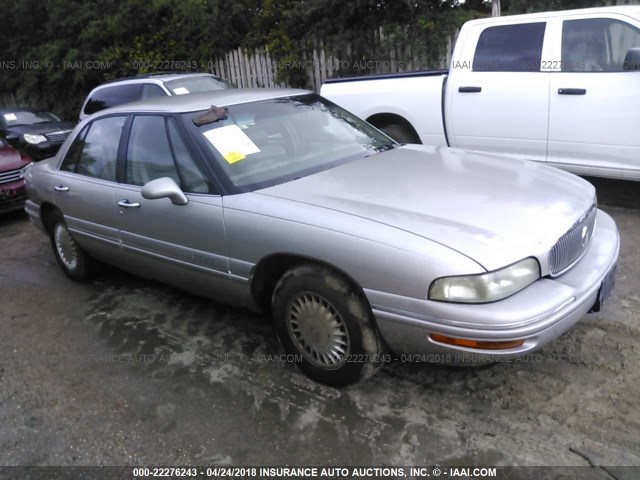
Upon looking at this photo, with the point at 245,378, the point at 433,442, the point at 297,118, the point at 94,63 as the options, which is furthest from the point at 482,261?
the point at 94,63

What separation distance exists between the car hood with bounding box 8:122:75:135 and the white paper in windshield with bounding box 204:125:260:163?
29.4 feet

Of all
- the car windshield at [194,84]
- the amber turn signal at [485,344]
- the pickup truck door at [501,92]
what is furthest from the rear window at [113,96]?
the amber turn signal at [485,344]

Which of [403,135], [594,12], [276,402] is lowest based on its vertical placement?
[276,402]

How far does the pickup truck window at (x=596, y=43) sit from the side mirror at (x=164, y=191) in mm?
4074

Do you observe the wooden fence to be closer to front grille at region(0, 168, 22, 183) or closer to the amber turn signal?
front grille at region(0, 168, 22, 183)

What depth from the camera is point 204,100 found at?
4.07 meters

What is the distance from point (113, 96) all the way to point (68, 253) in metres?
4.86

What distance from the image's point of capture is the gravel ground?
2.77m

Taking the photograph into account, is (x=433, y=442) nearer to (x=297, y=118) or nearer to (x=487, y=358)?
(x=487, y=358)

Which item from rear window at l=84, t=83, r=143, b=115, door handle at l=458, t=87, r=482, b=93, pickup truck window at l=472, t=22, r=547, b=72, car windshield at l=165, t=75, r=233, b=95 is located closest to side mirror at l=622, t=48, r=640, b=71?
pickup truck window at l=472, t=22, r=547, b=72

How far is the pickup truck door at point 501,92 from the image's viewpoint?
5.74m

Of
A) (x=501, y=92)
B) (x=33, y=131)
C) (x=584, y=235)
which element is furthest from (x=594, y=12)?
(x=33, y=131)

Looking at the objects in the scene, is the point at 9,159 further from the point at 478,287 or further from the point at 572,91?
the point at 478,287

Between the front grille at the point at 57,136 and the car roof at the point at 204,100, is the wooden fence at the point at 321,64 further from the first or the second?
the car roof at the point at 204,100
